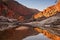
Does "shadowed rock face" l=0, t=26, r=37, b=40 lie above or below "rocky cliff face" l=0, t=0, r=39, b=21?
below

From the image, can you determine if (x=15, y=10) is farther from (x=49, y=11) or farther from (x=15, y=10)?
(x=49, y=11)

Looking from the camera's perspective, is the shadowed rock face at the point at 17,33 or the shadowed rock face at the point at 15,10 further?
the shadowed rock face at the point at 15,10

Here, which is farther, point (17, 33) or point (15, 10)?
point (15, 10)

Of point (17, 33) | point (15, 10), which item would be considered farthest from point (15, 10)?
point (17, 33)

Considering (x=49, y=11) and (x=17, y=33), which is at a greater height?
(x=49, y=11)

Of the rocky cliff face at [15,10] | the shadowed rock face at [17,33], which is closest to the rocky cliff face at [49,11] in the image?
the rocky cliff face at [15,10]

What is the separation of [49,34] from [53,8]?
892mm

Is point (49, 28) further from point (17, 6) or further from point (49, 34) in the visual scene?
point (17, 6)

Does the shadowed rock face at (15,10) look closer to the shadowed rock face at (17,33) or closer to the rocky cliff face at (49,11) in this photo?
the rocky cliff face at (49,11)

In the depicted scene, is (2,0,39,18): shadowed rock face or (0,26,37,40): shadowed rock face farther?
(2,0,39,18): shadowed rock face

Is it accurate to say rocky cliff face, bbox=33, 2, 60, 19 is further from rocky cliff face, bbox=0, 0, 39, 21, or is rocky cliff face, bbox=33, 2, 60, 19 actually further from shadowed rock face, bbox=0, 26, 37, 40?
shadowed rock face, bbox=0, 26, 37, 40

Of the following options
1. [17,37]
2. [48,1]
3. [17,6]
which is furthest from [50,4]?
[17,37]

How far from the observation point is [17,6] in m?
6.55

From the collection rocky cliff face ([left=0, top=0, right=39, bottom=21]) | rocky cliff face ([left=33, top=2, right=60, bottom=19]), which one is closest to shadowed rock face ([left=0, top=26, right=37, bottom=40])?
rocky cliff face ([left=0, top=0, right=39, bottom=21])
